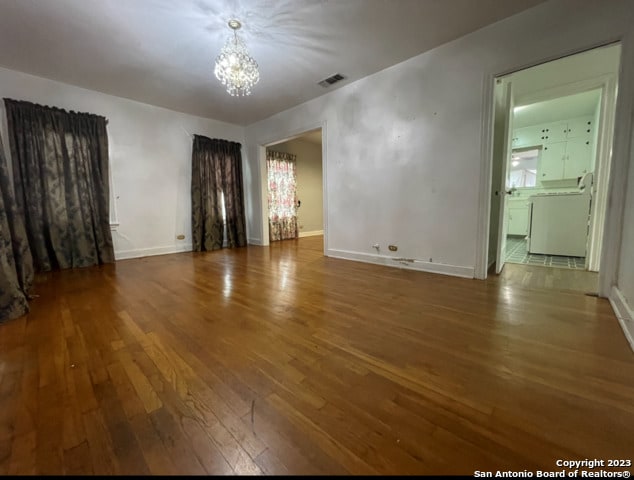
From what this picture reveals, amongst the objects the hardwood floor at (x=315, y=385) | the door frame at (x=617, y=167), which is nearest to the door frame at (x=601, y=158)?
the door frame at (x=617, y=167)

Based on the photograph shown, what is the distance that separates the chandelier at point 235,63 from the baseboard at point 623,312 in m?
3.42

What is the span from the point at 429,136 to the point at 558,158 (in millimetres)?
4141

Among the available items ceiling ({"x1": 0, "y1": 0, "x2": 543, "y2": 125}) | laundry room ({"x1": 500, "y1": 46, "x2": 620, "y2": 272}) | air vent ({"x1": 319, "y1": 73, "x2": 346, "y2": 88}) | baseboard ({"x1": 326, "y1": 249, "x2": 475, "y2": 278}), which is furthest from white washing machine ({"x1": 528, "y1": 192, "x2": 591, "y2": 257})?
air vent ({"x1": 319, "y1": 73, "x2": 346, "y2": 88})

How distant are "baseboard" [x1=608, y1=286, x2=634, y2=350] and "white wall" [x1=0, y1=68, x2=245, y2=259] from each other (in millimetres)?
5370

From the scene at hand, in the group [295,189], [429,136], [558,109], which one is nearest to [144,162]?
[295,189]

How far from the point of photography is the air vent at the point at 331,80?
3.25 meters

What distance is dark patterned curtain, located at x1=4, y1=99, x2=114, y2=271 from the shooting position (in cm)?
308

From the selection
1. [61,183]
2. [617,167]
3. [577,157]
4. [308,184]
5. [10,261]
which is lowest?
[10,261]

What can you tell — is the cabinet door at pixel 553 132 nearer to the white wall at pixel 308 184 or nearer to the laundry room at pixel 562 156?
the laundry room at pixel 562 156

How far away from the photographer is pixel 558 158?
497 centimetres

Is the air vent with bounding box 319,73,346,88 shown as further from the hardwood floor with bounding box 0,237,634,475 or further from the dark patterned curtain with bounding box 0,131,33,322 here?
the dark patterned curtain with bounding box 0,131,33,322

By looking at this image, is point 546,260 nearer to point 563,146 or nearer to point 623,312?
point 623,312

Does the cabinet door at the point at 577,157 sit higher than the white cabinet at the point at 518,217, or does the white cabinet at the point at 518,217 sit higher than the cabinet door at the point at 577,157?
the cabinet door at the point at 577,157

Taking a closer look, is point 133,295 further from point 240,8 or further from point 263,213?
point 263,213
